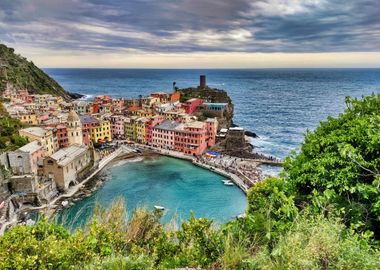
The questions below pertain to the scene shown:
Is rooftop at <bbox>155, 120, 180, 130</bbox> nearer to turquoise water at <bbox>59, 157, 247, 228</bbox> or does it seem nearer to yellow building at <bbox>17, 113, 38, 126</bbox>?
turquoise water at <bbox>59, 157, 247, 228</bbox>

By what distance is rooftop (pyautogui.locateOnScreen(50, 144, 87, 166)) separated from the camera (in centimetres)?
3375

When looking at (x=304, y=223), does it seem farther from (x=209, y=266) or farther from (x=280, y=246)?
(x=209, y=266)

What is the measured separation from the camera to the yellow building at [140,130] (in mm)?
51472

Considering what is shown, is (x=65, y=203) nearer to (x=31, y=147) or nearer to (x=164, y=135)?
(x=31, y=147)

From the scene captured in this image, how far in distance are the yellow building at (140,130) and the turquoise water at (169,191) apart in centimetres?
943

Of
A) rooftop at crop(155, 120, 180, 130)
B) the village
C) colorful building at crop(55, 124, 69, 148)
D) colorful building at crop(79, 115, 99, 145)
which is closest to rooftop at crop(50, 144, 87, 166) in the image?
the village

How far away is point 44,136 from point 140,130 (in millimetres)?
16631

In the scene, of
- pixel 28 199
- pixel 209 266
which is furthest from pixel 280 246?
pixel 28 199

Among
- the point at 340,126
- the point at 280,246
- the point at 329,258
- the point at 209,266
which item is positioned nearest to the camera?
the point at 329,258

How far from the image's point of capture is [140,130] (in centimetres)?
5203

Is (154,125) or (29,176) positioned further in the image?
(154,125)

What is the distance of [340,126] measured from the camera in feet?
41.5

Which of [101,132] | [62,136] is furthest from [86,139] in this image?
[101,132]

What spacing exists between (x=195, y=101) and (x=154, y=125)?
18441mm
